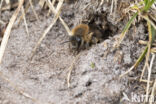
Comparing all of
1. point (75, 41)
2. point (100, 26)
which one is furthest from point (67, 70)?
point (100, 26)

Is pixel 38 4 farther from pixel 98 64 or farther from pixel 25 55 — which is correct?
pixel 98 64

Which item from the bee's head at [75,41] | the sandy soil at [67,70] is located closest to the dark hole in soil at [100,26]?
the sandy soil at [67,70]

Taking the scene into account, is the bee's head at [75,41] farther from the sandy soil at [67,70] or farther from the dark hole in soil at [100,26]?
the dark hole in soil at [100,26]

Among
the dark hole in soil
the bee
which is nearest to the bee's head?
the bee

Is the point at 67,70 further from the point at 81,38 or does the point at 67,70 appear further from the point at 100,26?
the point at 100,26

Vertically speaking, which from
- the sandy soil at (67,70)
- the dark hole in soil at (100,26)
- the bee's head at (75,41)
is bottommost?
the sandy soil at (67,70)

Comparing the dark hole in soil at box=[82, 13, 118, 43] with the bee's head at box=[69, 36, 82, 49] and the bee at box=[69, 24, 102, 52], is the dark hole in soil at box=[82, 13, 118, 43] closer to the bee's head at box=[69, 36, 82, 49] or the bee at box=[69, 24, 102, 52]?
the bee at box=[69, 24, 102, 52]
